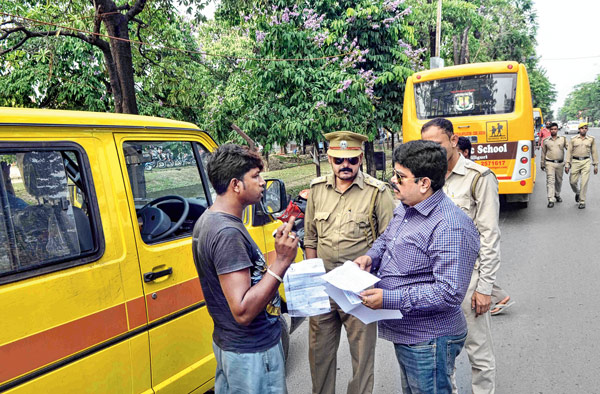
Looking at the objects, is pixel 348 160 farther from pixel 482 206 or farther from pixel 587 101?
pixel 587 101

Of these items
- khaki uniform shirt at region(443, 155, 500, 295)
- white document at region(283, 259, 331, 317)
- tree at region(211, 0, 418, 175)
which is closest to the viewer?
white document at region(283, 259, 331, 317)

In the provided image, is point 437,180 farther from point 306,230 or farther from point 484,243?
point 306,230

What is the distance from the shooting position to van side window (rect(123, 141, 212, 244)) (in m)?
2.37

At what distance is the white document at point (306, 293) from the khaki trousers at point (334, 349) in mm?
688

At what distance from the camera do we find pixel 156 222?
2.49 metres

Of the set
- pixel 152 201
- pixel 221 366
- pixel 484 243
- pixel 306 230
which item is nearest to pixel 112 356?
pixel 221 366

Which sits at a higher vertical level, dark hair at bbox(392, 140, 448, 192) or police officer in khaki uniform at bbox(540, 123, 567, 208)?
dark hair at bbox(392, 140, 448, 192)

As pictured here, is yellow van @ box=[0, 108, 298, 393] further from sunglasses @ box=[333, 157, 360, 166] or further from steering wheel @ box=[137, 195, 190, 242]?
sunglasses @ box=[333, 157, 360, 166]

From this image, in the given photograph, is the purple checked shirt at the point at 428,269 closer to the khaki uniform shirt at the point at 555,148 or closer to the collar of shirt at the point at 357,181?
the collar of shirt at the point at 357,181

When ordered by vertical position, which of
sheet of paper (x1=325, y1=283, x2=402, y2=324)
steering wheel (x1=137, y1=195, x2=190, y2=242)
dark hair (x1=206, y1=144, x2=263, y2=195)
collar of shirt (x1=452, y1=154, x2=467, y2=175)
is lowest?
sheet of paper (x1=325, y1=283, x2=402, y2=324)

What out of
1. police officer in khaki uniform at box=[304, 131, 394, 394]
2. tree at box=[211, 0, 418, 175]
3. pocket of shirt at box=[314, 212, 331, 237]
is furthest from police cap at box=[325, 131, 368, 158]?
tree at box=[211, 0, 418, 175]

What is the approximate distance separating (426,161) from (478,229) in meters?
1.01

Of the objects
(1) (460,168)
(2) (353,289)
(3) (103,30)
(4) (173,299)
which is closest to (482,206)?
(1) (460,168)

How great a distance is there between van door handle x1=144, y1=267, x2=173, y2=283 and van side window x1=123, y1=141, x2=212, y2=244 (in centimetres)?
18
